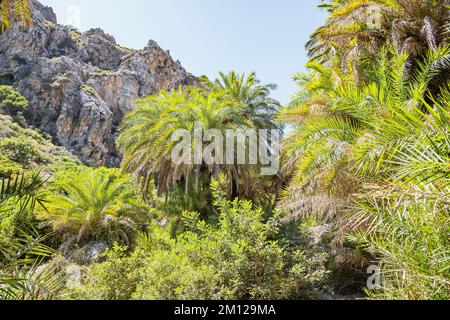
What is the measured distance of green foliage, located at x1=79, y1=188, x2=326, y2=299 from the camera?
16.7ft

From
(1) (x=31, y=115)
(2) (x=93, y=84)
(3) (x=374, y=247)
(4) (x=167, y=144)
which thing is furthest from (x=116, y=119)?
(3) (x=374, y=247)

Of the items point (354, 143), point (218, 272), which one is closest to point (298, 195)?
point (354, 143)

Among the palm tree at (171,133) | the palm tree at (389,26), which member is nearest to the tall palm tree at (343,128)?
the palm tree at (389,26)

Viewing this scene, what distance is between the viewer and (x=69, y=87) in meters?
35.9

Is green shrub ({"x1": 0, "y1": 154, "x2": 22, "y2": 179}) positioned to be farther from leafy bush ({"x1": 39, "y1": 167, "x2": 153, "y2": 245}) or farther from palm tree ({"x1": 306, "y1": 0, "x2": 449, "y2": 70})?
palm tree ({"x1": 306, "y1": 0, "x2": 449, "y2": 70})

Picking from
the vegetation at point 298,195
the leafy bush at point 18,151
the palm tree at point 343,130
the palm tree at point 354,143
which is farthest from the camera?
the leafy bush at point 18,151

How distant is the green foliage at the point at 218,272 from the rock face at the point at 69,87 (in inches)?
1242

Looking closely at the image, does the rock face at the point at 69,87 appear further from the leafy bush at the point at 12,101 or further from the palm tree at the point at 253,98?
the palm tree at the point at 253,98

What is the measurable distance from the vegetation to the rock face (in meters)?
25.1

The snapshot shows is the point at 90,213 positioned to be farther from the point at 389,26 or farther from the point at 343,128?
the point at 389,26

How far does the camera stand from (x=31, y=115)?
34781 millimetres

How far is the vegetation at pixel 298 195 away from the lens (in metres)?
3.62
